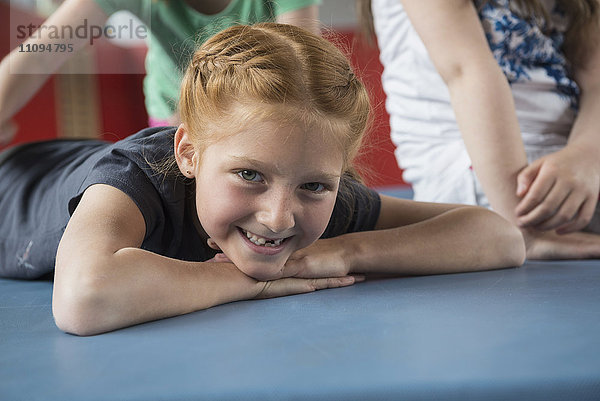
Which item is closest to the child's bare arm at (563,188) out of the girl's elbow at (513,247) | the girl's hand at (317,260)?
the girl's elbow at (513,247)

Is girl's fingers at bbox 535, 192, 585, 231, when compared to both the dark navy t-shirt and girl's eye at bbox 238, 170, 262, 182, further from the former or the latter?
girl's eye at bbox 238, 170, 262, 182

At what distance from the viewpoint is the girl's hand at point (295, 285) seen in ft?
2.47

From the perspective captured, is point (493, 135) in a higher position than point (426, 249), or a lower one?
higher

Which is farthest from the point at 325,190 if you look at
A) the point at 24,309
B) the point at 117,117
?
the point at 117,117

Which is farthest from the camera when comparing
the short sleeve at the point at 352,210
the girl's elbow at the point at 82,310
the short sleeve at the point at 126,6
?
the short sleeve at the point at 126,6

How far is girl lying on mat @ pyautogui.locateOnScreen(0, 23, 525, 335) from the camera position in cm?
65

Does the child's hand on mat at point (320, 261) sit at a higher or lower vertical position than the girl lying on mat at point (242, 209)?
lower

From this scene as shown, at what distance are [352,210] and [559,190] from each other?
33 cm

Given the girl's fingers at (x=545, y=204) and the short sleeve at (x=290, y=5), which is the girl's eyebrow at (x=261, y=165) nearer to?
the girl's fingers at (x=545, y=204)

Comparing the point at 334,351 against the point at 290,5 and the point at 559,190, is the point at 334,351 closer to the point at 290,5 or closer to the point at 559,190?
the point at 559,190

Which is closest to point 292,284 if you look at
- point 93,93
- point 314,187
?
point 314,187

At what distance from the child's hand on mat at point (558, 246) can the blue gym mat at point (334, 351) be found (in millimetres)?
295

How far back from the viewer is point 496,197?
3.41ft

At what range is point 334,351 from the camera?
0.53 m
